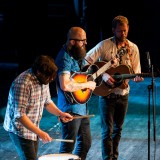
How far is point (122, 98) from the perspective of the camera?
6109mm

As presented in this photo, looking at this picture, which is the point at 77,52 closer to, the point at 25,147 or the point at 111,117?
the point at 111,117

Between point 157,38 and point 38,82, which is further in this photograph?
point 157,38

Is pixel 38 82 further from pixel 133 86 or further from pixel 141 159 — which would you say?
pixel 133 86

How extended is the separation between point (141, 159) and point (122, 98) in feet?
3.88

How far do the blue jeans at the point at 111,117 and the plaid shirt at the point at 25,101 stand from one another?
138 cm

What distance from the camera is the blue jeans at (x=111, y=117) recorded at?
608cm

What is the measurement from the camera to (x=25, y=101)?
4664 millimetres

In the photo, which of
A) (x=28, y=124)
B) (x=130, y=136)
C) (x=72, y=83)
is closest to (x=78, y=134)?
(x=72, y=83)

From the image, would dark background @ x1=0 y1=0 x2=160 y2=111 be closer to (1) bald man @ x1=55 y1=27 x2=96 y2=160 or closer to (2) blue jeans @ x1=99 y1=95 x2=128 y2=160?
(2) blue jeans @ x1=99 y1=95 x2=128 y2=160

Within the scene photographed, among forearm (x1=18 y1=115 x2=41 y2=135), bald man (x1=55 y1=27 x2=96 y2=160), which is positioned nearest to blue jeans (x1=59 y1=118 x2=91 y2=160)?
bald man (x1=55 y1=27 x2=96 y2=160)

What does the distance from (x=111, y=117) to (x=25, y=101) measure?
5.71ft

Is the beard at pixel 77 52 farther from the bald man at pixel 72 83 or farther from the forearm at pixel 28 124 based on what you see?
the forearm at pixel 28 124

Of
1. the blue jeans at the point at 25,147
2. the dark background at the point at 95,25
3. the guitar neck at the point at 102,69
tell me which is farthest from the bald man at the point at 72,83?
the dark background at the point at 95,25

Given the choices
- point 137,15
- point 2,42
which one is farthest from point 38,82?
point 2,42
